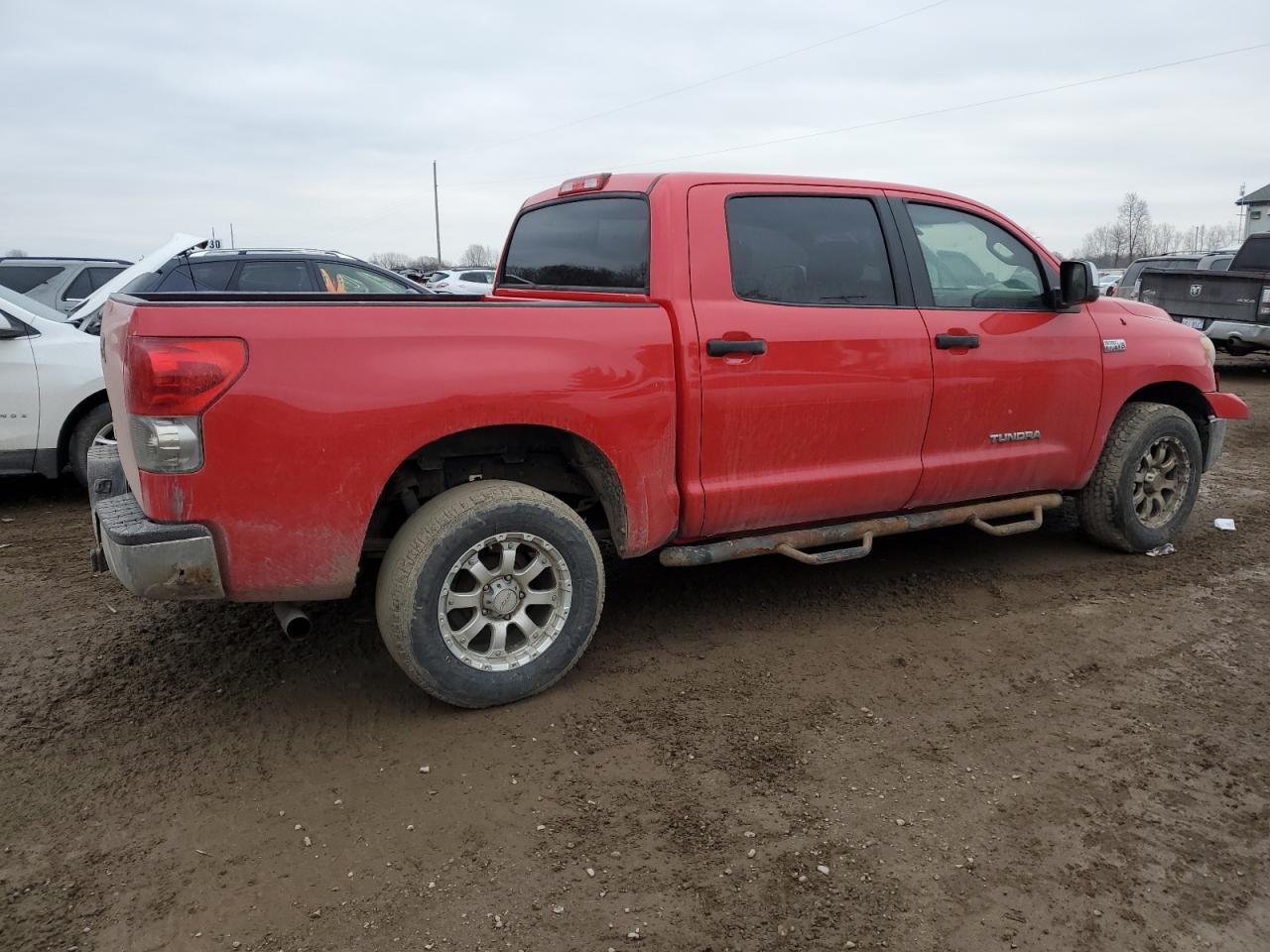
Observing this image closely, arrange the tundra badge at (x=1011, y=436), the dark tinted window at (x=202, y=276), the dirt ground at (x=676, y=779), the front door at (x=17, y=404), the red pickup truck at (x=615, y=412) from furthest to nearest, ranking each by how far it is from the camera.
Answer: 1. the dark tinted window at (x=202, y=276)
2. the front door at (x=17, y=404)
3. the tundra badge at (x=1011, y=436)
4. the red pickup truck at (x=615, y=412)
5. the dirt ground at (x=676, y=779)

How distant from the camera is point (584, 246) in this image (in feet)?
13.9

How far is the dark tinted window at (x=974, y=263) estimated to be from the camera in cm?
436

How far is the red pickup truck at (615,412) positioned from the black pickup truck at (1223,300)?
811cm

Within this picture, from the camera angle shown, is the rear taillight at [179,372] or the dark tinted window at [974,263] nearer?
the rear taillight at [179,372]

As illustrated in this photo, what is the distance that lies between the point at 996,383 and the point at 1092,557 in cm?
143

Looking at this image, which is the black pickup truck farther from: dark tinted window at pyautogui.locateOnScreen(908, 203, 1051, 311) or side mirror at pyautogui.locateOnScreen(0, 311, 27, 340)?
side mirror at pyautogui.locateOnScreen(0, 311, 27, 340)

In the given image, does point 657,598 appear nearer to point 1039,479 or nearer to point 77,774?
point 1039,479

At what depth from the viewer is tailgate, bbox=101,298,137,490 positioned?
2957 mm

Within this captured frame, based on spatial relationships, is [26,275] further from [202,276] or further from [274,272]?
[274,272]

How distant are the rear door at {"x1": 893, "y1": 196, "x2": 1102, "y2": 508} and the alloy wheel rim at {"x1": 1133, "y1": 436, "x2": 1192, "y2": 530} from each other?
0.54 meters

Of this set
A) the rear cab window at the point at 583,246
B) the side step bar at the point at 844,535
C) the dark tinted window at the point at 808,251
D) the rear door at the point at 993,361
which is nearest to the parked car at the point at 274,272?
the rear cab window at the point at 583,246

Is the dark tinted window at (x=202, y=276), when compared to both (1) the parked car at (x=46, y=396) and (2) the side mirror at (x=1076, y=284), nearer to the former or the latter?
(1) the parked car at (x=46, y=396)

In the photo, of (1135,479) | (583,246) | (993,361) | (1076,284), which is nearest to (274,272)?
(583,246)

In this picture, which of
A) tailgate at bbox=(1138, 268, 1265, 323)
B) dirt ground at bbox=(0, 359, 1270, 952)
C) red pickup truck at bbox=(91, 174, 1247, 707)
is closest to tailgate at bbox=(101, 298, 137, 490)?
red pickup truck at bbox=(91, 174, 1247, 707)
